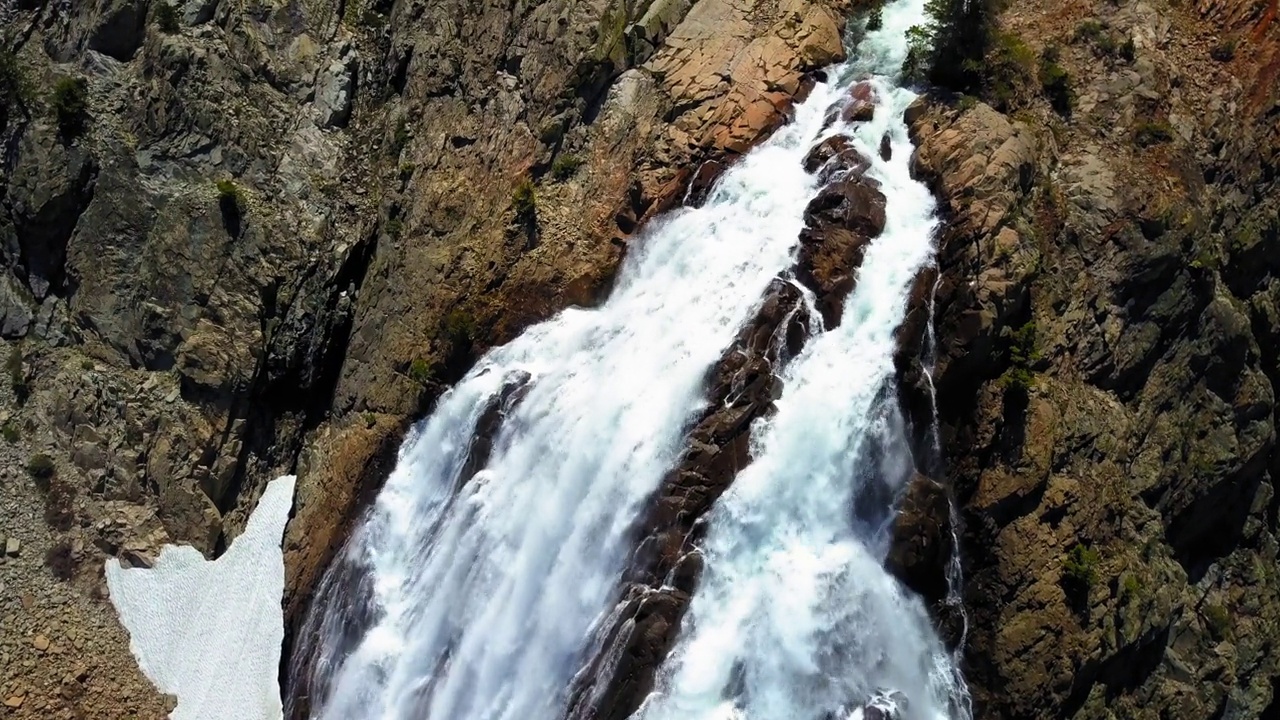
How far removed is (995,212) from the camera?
2556 cm

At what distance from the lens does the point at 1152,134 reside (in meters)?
27.1

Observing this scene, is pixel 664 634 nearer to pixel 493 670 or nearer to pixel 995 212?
pixel 493 670

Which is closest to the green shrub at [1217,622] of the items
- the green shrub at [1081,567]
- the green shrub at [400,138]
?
the green shrub at [1081,567]

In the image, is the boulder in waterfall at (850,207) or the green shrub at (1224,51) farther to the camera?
the green shrub at (1224,51)

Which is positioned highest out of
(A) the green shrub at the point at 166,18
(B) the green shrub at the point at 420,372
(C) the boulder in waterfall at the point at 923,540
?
(A) the green shrub at the point at 166,18

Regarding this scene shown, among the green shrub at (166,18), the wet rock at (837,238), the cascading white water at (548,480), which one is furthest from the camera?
the green shrub at (166,18)

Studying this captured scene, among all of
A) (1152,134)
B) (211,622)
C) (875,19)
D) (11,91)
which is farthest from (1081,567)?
(11,91)

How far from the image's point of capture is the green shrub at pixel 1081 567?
2373cm

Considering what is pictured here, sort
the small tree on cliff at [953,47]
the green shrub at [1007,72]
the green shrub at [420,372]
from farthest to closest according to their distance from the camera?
the green shrub at [420,372] < the small tree on cliff at [953,47] < the green shrub at [1007,72]

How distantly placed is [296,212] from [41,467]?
11.2m

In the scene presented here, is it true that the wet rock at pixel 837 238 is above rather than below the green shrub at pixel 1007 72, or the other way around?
below

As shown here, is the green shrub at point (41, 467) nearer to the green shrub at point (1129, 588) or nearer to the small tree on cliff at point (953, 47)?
the small tree on cliff at point (953, 47)

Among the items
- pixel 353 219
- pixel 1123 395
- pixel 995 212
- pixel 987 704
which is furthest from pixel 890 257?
pixel 353 219

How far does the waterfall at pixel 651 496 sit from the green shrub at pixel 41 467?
382 inches
